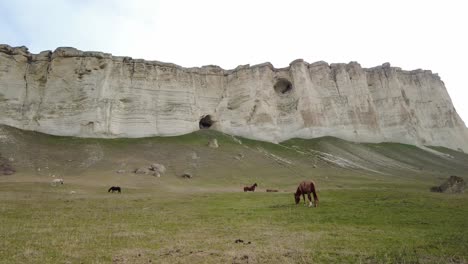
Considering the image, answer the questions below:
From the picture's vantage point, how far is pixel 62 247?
1250 cm

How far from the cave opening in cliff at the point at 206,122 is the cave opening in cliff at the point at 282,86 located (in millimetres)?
20865

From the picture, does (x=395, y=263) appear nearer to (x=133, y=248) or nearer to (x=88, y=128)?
(x=133, y=248)

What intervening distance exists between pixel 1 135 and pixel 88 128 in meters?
14.9

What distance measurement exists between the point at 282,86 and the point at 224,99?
57.8 feet

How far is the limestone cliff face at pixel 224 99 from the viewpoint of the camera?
73.4 metres

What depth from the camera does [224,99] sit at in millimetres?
A: 90375

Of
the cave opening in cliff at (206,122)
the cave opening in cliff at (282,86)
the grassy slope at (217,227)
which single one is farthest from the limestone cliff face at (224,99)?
the grassy slope at (217,227)

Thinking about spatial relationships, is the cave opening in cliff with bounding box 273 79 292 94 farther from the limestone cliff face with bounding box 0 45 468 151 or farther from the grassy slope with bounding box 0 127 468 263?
the grassy slope with bounding box 0 127 468 263

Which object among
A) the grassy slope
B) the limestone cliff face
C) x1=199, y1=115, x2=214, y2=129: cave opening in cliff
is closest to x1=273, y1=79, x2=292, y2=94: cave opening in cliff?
the limestone cliff face

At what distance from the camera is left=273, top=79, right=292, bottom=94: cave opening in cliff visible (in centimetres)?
9624

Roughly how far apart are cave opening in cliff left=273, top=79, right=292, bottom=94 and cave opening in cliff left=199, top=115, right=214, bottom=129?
20.9 m

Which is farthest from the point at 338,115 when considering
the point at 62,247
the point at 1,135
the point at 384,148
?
the point at 62,247

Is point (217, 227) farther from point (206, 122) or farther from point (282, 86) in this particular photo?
point (282, 86)

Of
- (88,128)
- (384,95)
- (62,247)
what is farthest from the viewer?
(384,95)
